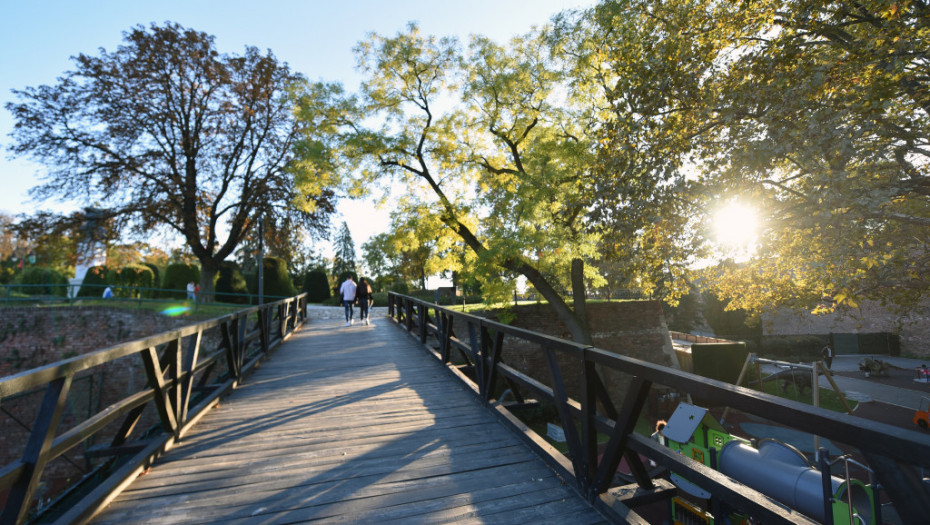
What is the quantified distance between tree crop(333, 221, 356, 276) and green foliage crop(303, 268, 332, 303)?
28326 millimetres

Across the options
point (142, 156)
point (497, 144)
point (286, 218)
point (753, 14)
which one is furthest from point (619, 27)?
point (142, 156)

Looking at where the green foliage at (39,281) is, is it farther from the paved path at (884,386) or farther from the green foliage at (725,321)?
the paved path at (884,386)

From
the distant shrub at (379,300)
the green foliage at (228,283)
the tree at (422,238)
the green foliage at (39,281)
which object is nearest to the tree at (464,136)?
the tree at (422,238)

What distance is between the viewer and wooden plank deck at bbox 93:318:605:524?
2.79 m

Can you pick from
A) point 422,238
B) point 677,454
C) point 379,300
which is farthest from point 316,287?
point 677,454

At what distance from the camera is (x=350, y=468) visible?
3.45 metres

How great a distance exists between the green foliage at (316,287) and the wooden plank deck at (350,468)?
27.7 m

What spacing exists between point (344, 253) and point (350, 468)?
60569mm

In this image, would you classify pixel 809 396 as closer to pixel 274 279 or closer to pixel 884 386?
pixel 884 386

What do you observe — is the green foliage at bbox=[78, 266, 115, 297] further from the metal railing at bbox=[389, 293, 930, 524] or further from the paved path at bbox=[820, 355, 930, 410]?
the paved path at bbox=[820, 355, 930, 410]

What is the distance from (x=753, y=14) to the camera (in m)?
6.28

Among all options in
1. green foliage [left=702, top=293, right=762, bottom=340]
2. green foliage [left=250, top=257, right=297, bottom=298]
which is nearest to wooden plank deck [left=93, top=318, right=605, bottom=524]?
green foliage [left=250, top=257, right=297, bottom=298]

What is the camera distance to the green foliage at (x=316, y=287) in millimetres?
32500

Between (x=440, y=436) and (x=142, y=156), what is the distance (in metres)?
19.7
